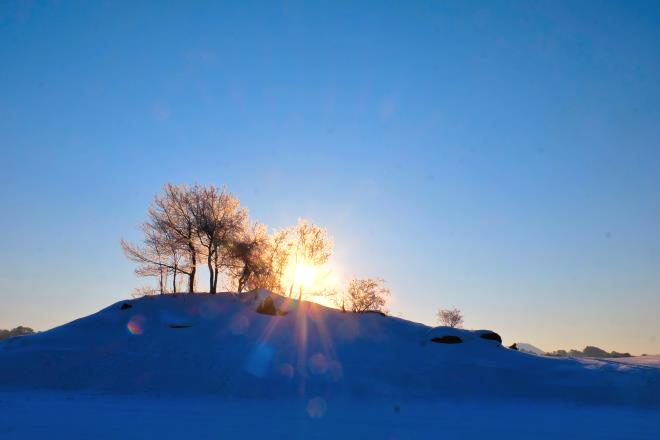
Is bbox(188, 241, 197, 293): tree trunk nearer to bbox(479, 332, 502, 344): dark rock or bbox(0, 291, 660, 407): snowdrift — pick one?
bbox(0, 291, 660, 407): snowdrift

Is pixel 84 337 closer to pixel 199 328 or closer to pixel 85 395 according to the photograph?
pixel 199 328

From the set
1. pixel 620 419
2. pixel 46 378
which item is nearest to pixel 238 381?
pixel 46 378

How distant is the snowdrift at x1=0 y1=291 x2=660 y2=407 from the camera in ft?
92.9

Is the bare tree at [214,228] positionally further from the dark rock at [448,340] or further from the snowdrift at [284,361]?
the dark rock at [448,340]

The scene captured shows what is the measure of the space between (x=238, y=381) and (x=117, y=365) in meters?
8.67

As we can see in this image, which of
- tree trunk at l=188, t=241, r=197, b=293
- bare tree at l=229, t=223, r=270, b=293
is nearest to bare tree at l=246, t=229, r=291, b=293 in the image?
bare tree at l=229, t=223, r=270, b=293

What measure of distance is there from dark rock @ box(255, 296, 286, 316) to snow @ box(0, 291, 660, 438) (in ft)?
2.96

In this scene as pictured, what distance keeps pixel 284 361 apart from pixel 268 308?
10.6 meters

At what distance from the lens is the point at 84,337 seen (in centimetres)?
3678

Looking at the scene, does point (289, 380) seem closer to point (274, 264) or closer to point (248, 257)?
point (248, 257)

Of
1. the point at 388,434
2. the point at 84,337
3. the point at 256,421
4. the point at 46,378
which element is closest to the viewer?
the point at 388,434

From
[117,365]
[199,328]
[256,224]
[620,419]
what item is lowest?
[620,419]

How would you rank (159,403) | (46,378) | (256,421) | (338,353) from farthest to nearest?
(338,353)
(46,378)
(159,403)
(256,421)

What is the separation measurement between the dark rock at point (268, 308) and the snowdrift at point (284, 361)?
119 mm
